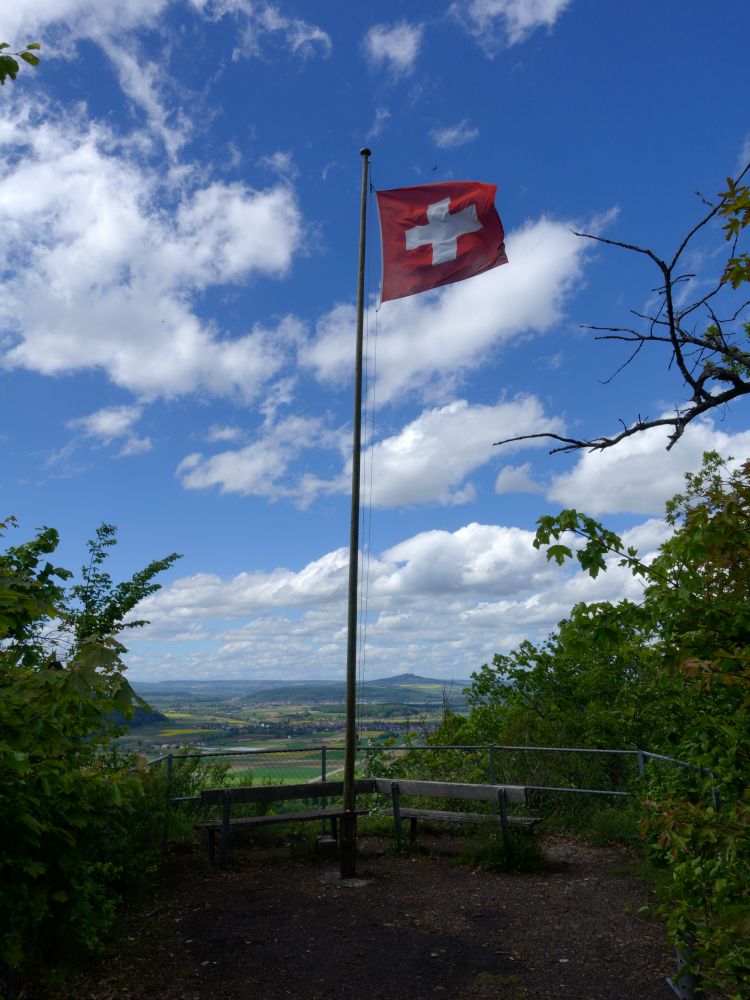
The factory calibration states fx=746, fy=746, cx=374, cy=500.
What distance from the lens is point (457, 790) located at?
364 inches

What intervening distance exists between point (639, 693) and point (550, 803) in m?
2.49

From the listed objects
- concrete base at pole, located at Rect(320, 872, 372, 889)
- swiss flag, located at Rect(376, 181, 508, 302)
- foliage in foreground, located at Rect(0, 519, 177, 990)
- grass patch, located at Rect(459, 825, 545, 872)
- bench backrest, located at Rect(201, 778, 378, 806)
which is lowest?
concrete base at pole, located at Rect(320, 872, 372, 889)

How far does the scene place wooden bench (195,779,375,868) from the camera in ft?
29.0

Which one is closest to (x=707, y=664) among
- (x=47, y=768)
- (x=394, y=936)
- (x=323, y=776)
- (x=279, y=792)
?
(x=47, y=768)

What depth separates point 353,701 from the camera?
8430 mm

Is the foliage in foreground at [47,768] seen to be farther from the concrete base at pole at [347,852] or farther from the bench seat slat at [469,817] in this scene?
the bench seat slat at [469,817]

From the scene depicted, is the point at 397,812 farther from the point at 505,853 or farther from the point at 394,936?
the point at 394,936

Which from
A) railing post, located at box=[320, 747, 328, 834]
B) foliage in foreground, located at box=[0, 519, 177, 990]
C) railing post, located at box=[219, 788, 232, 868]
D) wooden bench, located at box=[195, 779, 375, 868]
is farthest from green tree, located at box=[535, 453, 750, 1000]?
railing post, located at box=[320, 747, 328, 834]

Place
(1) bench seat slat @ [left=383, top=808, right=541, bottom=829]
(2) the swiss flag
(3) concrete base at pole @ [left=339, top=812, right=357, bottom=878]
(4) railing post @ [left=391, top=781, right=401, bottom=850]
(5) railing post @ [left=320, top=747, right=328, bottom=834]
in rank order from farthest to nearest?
(5) railing post @ [left=320, top=747, right=328, bottom=834] → (4) railing post @ [left=391, top=781, right=401, bottom=850] → (2) the swiss flag → (1) bench seat slat @ [left=383, top=808, right=541, bottom=829] → (3) concrete base at pole @ [left=339, top=812, right=357, bottom=878]

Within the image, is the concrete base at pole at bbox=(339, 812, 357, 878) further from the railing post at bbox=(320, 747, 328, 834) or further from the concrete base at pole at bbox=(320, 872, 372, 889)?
Result: the railing post at bbox=(320, 747, 328, 834)

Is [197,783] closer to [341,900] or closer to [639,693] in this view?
[341,900]

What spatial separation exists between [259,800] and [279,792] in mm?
320

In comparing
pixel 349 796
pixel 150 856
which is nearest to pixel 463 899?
pixel 349 796

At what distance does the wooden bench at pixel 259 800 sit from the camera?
29.0ft
